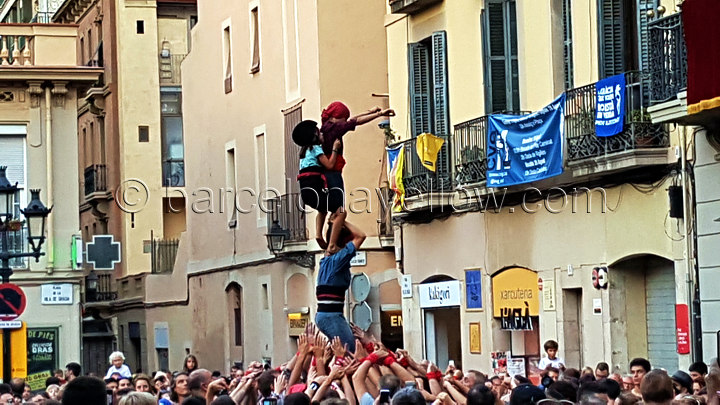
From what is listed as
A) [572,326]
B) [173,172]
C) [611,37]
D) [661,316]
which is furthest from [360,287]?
[173,172]

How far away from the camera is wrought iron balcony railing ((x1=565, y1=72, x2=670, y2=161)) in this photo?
2130 centimetres

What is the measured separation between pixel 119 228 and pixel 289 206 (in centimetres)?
1673

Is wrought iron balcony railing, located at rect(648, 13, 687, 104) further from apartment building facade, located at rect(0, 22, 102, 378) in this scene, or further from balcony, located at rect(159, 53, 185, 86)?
balcony, located at rect(159, 53, 185, 86)

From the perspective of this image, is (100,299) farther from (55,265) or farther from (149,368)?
(55,265)

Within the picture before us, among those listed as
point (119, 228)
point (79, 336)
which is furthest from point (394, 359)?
point (119, 228)

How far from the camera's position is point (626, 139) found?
2152cm

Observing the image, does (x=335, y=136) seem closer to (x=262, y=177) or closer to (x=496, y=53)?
(x=496, y=53)

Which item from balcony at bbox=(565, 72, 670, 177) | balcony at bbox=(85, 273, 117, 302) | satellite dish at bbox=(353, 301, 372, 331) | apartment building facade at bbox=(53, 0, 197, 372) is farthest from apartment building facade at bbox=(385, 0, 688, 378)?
balcony at bbox=(85, 273, 117, 302)

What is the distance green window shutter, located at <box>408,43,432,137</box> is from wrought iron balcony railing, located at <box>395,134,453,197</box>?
2.15 feet

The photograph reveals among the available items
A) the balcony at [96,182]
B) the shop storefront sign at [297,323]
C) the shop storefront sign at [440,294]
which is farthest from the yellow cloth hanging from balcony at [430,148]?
the balcony at [96,182]

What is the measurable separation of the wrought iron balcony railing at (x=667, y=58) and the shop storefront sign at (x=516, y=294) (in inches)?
228

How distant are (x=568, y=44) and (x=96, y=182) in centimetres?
3071

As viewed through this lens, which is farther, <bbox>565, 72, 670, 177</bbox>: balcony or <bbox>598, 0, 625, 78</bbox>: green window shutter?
<bbox>598, 0, 625, 78</bbox>: green window shutter

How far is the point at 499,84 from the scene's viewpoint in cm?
2689
